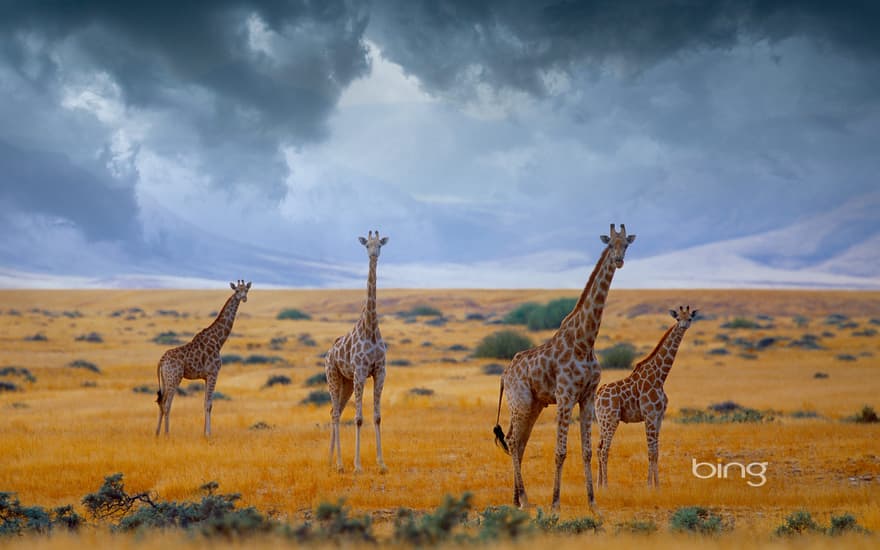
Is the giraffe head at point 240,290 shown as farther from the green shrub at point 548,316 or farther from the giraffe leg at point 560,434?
the green shrub at point 548,316

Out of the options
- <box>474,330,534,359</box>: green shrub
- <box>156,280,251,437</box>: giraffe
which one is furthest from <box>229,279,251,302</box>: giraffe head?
<box>474,330,534,359</box>: green shrub

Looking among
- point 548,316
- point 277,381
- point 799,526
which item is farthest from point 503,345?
point 799,526

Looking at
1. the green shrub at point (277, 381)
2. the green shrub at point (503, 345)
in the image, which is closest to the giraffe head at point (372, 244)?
the green shrub at point (277, 381)

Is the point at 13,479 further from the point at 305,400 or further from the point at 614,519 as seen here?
Result: the point at 305,400

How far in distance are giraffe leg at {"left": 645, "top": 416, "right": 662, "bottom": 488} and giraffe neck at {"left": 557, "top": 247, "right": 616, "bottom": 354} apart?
8.29ft

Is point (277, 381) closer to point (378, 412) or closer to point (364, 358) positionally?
point (378, 412)

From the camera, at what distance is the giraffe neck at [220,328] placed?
19297 mm

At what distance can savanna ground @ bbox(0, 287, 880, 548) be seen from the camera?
1191 cm

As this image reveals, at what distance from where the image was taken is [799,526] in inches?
368

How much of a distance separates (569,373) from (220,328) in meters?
10.9

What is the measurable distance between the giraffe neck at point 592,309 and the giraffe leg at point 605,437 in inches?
96.0

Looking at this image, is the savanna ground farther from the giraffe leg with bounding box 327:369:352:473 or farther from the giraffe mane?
the giraffe mane

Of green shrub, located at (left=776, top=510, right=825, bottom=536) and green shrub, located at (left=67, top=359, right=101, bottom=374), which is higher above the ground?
green shrub, located at (left=776, top=510, right=825, bottom=536)

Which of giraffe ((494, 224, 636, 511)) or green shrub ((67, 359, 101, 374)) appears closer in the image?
giraffe ((494, 224, 636, 511))
